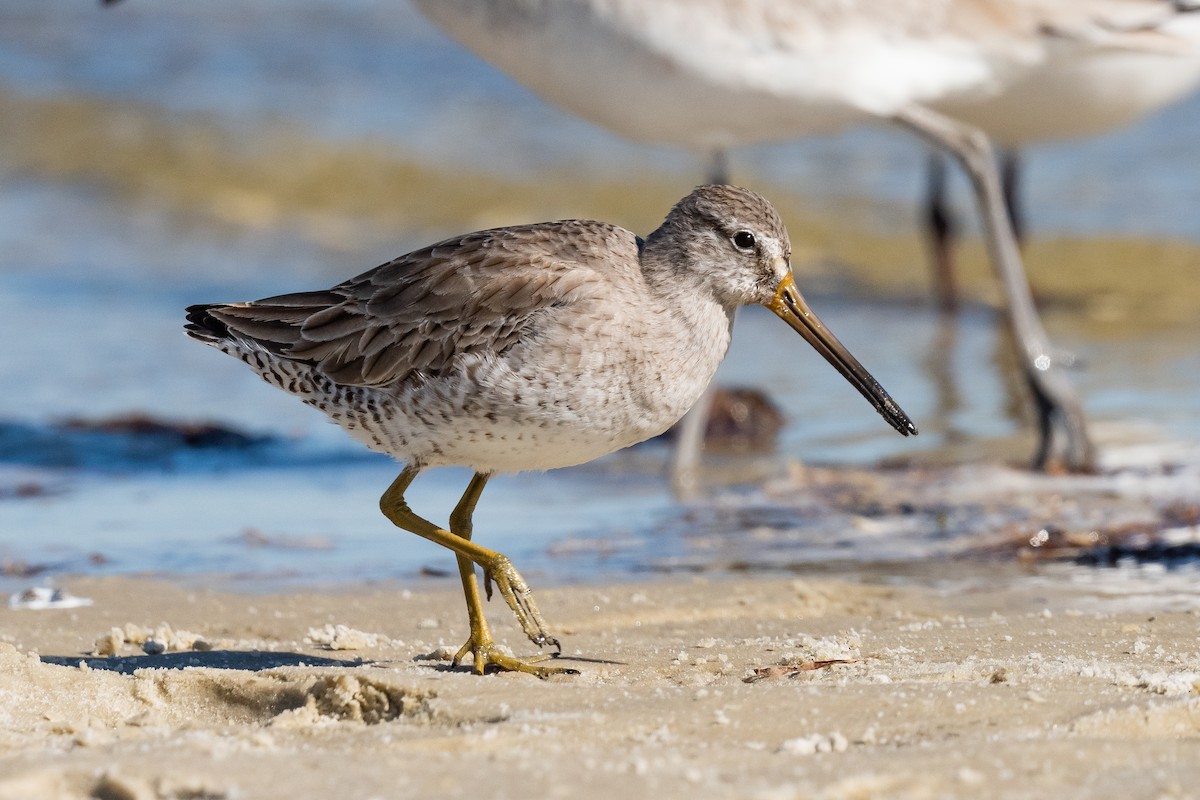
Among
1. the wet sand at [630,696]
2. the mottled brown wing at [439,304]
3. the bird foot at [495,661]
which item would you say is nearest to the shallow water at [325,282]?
the wet sand at [630,696]

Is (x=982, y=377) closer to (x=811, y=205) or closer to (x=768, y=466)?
(x=768, y=466)

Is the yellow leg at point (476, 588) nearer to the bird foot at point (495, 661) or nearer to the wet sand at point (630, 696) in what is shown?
the bird foot at point (495, 661)

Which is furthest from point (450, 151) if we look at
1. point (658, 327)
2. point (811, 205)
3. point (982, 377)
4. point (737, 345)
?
point (658, 327)

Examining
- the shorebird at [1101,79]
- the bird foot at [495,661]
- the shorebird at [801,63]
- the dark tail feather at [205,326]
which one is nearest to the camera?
the bird foot at [495,661]

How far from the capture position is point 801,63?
7656 mm

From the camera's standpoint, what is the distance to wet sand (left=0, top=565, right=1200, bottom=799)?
11.5 feet

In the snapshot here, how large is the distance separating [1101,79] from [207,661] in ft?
18.7

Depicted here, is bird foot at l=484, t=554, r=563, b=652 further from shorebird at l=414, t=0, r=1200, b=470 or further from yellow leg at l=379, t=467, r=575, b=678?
shorebird at l=414, t=0, r=1200, b=470

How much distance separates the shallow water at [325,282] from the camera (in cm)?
714

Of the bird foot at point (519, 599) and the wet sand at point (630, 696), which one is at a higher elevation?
the bird foot at point (519, 599)

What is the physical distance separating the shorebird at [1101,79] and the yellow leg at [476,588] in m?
4.27

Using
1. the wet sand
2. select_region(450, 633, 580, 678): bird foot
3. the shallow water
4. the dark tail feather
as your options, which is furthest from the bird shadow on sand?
the shallow water

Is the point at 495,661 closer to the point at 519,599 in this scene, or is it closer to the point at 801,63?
the point at 519,599

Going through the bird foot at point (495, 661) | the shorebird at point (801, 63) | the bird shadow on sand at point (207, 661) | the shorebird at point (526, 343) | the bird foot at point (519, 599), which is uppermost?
the shorebird at point (801, 63)
